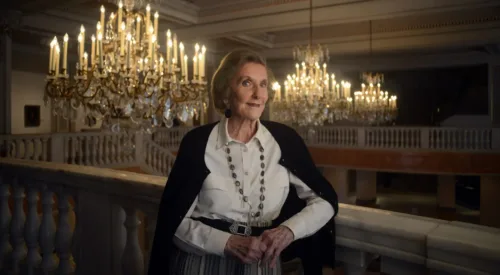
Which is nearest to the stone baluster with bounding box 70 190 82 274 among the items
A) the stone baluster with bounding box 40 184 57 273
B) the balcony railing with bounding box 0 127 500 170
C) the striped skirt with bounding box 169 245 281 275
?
the stone baluster with bounding box 40 184 57 273

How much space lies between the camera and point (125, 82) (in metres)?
3.77

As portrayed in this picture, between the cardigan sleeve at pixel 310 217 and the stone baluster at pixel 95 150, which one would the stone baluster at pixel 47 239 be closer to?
the cardigan sleeve at pixel 310 217

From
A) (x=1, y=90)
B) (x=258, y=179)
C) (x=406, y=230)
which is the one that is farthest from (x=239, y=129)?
(x=1, y=90)

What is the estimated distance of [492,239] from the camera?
46.1 inches

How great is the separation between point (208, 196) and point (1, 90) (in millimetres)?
8377

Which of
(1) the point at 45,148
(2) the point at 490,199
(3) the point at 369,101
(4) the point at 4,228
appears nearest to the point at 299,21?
(3) the point at 369,101

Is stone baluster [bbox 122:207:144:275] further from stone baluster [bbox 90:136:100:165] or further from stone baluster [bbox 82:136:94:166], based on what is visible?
stone baluster [bbox 90:136:100:165]

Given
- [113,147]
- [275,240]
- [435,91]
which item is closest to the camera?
[275,240]

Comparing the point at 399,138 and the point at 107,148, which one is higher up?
the point at 399,138

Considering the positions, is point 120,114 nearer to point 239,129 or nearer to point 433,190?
point 239,129

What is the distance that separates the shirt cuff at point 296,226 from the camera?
1.33m

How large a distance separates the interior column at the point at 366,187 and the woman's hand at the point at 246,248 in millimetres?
15060

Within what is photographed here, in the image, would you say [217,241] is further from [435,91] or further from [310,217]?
[435,91]

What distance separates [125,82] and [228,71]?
2.55 meters
